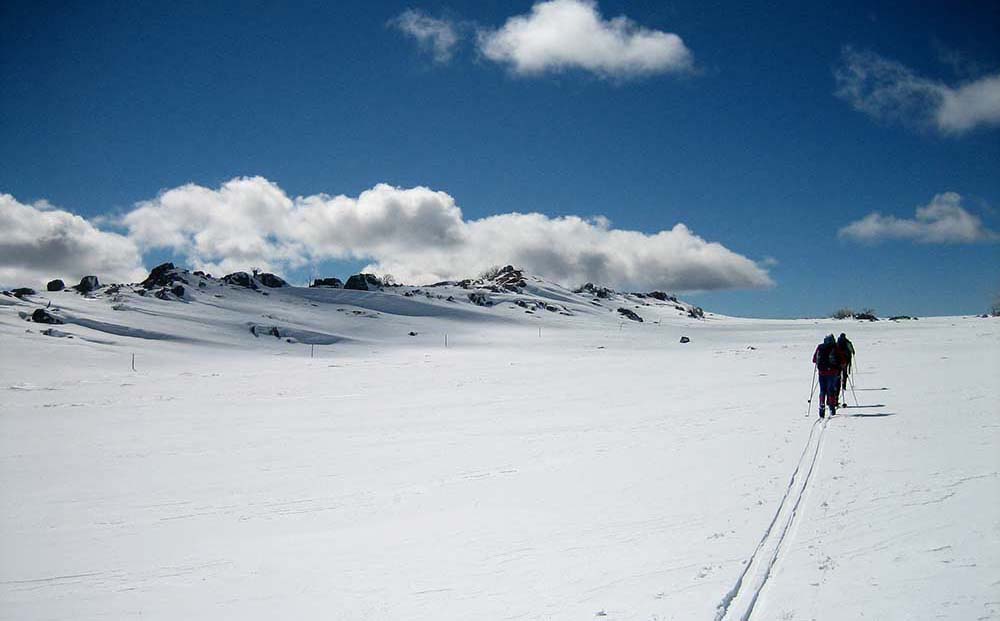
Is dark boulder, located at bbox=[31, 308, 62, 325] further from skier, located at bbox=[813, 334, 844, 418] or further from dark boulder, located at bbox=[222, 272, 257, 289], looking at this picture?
skier, located at bbox=[813, 334, 844, 418]

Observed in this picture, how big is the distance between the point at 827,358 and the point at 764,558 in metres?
12.6

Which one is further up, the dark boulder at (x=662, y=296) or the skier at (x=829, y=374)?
the dark boulder at (x=662, y=296)

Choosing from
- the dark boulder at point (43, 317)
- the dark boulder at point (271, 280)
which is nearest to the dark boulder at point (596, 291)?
the dark boulder at point (271, 280)

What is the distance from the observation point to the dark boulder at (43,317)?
60188 mm

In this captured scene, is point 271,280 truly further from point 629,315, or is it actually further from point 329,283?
point 629,315

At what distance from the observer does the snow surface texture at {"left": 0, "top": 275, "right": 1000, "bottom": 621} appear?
652 centimetres

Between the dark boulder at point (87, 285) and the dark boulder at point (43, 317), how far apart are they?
28462 millimetres

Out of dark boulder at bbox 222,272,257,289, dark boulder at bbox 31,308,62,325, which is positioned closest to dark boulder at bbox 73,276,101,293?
dark boulder at bbox 222,272,257,289

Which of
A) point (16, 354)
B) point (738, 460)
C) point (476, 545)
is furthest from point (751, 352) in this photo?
point (16, 354)

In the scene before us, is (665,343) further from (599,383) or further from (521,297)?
(521,297)

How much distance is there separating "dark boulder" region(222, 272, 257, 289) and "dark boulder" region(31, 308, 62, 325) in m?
42.2

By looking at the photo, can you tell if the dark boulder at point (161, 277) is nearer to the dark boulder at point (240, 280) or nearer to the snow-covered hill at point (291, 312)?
the snow-covered hill at point (291, 312)

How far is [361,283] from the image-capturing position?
121 m

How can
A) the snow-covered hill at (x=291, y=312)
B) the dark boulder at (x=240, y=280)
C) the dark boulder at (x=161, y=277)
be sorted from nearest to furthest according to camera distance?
the snow-covered hill at (x=291, y=312) → the dark boulder at (x=161, y=277) → the dark boulder at (x=240, y=280)
